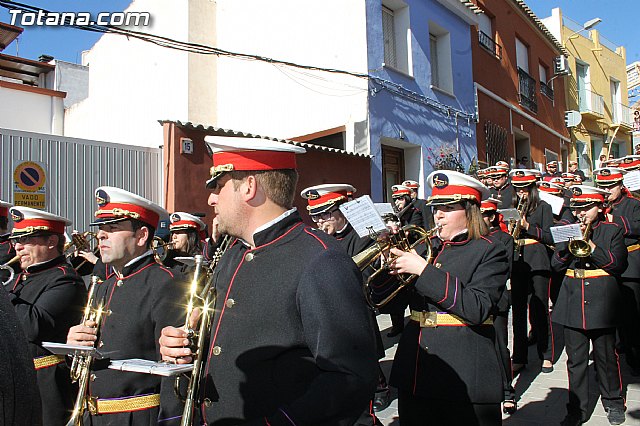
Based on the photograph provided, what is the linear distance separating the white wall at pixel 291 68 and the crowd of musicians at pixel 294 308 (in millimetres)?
6409

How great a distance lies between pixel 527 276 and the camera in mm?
6504

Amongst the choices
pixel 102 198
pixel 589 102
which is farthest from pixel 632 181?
pixel 589 102

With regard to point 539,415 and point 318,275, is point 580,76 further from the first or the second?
point 318,275

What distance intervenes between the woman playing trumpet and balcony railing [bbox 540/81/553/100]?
58.5 ft

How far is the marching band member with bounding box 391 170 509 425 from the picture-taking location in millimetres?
2957

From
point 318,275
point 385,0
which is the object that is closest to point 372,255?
point 318,275

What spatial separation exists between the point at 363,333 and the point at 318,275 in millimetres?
250

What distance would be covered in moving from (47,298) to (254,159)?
2471mm

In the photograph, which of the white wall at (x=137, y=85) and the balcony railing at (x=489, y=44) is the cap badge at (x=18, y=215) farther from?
the balcony railing at (x=489, y=44)

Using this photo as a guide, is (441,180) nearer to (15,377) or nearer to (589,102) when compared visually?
(15,377)

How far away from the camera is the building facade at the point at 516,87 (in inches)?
639

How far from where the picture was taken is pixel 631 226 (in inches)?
242

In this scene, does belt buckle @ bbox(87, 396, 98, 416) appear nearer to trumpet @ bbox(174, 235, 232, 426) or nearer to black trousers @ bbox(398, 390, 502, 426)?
trumpet @ bbox(174, 235, 232, 426)

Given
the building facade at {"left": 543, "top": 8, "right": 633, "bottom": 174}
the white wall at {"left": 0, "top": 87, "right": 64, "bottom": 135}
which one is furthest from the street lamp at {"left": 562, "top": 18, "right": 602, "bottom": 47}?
the white wall at {"left": 0, "top": 87, "right": 64, "bottom": 135}
